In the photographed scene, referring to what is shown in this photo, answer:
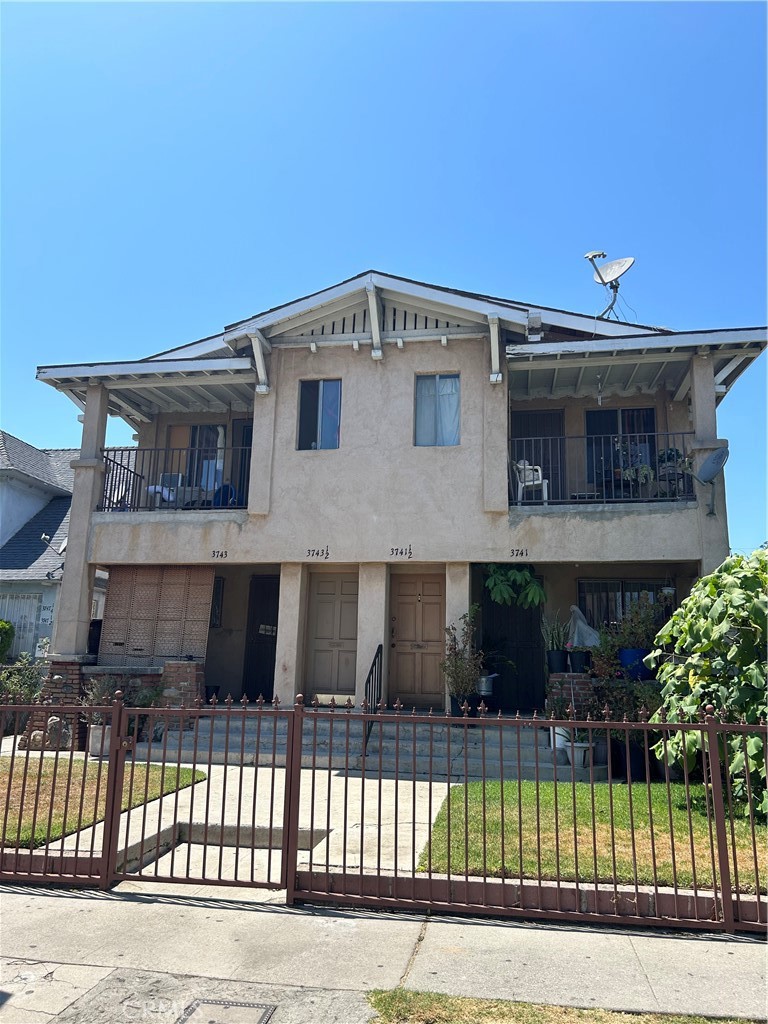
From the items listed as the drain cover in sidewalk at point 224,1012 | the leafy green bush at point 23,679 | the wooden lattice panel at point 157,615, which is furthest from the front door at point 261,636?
the drain cover in sidewalk at point 224,1012

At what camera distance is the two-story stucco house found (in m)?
11.9

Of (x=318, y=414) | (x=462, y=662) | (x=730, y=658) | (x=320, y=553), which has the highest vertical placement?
(x=318, y=414)

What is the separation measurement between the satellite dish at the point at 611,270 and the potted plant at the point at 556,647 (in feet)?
20.6

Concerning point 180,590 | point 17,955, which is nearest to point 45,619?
point 180,590

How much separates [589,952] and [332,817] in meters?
3.59

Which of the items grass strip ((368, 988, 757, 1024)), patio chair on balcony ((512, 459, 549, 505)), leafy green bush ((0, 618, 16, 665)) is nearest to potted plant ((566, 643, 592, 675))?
patio chair on balcony ((512, 459, 549, 505))

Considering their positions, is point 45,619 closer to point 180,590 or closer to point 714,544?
point 180,590

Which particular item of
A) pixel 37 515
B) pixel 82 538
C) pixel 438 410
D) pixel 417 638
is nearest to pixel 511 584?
pixel 417 638

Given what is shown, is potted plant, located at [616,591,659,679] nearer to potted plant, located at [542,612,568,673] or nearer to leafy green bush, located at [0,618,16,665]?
potted plant, located at [542,612,568,673]

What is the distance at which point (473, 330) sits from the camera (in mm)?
12586

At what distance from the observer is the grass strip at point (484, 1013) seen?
352 cm

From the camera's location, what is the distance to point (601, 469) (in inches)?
525

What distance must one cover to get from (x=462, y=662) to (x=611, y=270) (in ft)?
24.9

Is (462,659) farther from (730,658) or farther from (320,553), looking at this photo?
(730,658)
